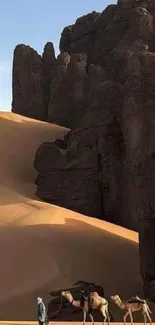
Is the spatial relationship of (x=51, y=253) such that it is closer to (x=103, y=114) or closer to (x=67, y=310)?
(x=67, y=310)

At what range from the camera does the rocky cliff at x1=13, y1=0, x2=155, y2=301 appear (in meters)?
21.1

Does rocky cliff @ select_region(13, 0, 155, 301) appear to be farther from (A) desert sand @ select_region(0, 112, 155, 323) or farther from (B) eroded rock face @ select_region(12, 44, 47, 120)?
(A) desert sand @ select_region(0, 112, 155, 323)

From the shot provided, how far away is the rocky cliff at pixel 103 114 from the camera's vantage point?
21094mm

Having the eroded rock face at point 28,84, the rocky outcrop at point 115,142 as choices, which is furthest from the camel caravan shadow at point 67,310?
the eroded rock face at point 28,84

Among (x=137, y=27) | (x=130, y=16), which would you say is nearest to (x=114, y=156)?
(x=137, y=27)

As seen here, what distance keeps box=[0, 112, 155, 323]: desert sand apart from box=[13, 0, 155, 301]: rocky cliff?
49.7 inches

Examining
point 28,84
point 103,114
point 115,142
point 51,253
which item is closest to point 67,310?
point 51,253

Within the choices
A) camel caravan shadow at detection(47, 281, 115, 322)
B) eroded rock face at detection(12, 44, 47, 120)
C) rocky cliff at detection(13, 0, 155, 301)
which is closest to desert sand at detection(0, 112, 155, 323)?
camel caravan shadow at detection(47, 281, 115, 322)

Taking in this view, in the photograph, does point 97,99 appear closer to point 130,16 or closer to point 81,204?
point 81,204

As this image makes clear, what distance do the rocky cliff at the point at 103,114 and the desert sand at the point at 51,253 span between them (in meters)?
1.26

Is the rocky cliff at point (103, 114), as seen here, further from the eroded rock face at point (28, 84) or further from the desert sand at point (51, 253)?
the desert sand at point (51, 253)

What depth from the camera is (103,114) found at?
27.1m

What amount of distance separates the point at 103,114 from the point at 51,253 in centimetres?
772

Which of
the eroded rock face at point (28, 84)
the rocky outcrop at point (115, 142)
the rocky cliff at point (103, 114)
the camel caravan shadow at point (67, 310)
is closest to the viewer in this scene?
the camel caravan shadow at point (67, 310)
